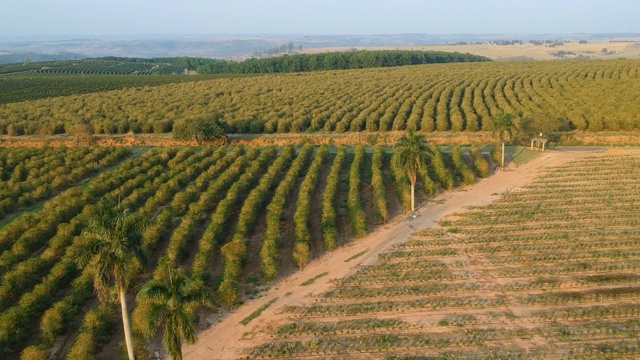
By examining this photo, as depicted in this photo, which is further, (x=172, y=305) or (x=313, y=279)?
(x=313, y=279)

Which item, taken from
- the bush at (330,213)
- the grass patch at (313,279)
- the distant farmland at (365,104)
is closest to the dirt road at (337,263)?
the grass patch at (313,279)

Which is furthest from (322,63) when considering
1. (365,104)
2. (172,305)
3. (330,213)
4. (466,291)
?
(172,305)

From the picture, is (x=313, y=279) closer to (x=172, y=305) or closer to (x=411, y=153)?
(x=172, y=305)

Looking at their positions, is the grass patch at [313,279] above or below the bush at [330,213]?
below

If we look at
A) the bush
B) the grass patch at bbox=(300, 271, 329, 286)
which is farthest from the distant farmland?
the grass patch at bbox=(300, 271, 329, 286)

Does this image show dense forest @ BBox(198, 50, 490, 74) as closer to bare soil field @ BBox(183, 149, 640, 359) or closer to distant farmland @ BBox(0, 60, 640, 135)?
distant farmland @ BBox(0, 60, 640, 135)

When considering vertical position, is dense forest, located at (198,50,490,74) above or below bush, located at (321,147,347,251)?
above

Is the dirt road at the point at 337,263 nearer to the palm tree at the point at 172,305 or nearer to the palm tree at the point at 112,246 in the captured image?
the palm tree at the point at 172,305

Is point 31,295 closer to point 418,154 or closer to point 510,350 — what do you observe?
point 510,350
